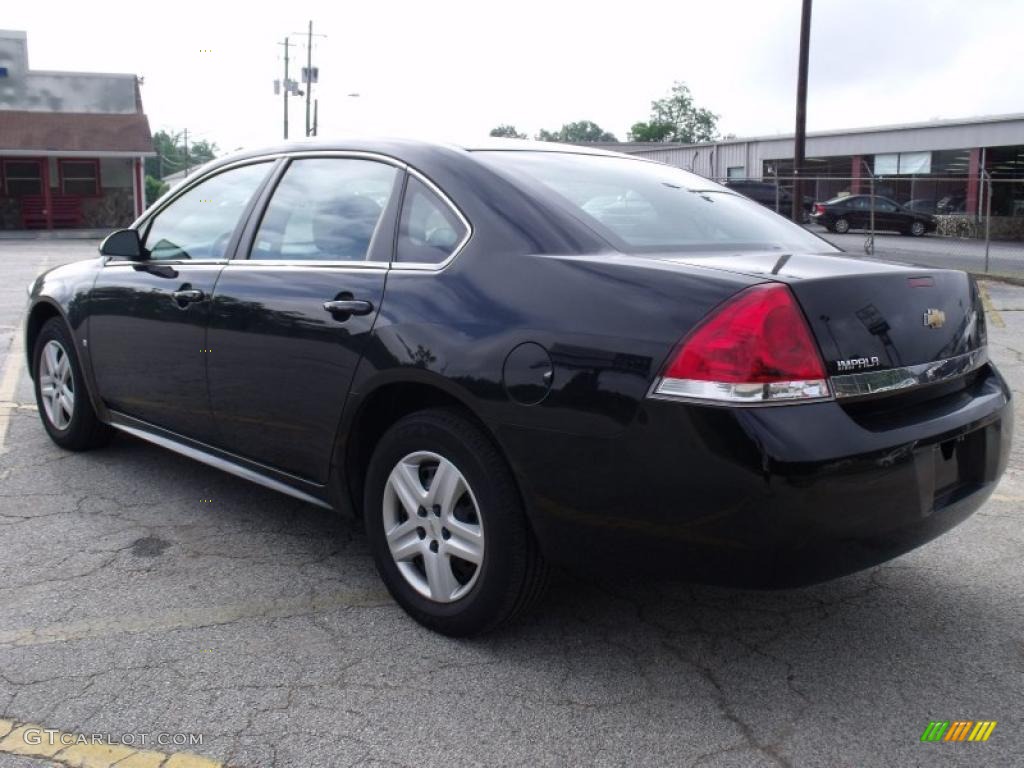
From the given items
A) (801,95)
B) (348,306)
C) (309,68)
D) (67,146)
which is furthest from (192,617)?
(309,68)

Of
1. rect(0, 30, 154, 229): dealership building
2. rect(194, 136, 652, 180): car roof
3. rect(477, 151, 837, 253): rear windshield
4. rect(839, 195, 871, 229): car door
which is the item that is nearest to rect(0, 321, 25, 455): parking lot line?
rect(194, 136, 652, 180): car roof

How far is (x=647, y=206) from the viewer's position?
3.61 m

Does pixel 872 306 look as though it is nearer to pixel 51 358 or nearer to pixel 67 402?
pixel 67 402

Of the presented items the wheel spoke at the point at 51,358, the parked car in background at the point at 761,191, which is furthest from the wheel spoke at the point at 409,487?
the parked car in background at the point at 761,191

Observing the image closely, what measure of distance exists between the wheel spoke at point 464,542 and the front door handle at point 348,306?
754mm

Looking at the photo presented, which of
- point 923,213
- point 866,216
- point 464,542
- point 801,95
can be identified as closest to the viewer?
point 464,542

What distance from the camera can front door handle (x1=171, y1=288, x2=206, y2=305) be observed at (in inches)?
162

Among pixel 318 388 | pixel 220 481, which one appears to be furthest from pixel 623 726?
pixel 220 481

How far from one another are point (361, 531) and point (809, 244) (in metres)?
2.14

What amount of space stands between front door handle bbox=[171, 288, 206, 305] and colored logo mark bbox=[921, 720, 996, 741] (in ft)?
9.73

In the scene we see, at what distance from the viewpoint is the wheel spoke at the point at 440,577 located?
3221 mm

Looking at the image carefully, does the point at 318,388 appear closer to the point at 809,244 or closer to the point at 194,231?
the point at 194,231

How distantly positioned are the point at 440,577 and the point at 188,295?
5.62ft

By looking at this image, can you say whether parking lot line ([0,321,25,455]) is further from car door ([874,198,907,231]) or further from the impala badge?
car door ([874,198,907,231])
